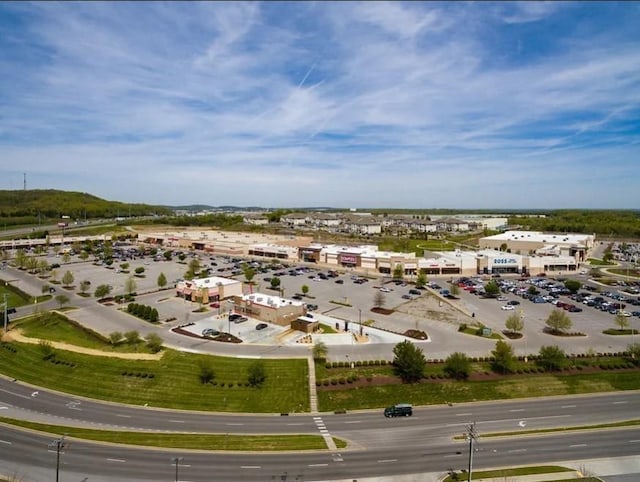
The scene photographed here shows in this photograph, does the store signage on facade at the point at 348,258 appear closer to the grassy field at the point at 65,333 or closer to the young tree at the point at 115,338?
the grassy field at the point at 65,333

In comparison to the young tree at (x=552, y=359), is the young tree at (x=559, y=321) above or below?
above

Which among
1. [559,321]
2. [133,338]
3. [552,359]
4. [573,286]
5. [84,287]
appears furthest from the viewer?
[573,286]

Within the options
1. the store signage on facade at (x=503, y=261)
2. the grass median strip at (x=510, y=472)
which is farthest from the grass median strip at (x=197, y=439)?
the store signage on facade at (x=503, y=261)

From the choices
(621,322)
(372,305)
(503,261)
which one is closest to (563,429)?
(621,322)

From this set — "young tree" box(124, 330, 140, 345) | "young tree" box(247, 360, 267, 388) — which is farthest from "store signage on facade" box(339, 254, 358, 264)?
"young tree" box(247, 360, 267, 388)

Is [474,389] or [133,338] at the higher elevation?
[133,338]

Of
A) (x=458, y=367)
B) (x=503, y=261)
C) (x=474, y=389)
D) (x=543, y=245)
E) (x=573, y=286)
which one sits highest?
(x=543, y=245)

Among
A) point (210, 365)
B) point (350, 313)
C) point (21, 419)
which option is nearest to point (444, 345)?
point (350, 313)

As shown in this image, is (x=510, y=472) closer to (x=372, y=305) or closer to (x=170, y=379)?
(x=170, y=379)
